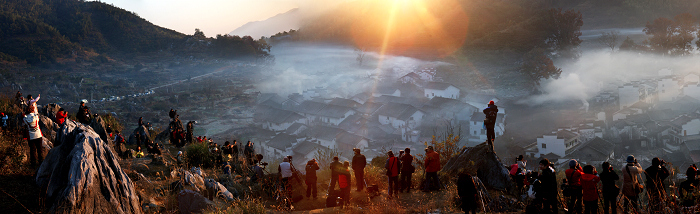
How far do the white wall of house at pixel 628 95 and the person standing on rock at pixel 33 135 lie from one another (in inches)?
1638

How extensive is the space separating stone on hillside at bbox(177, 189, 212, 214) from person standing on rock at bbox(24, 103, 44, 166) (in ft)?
8.38

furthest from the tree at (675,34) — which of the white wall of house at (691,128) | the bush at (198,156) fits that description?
the bush at (198,156)

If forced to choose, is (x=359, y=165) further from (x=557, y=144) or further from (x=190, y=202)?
(x=557, y=144)

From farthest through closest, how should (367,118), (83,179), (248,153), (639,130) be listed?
(367,118), (639,130), (248,153), (83,179)

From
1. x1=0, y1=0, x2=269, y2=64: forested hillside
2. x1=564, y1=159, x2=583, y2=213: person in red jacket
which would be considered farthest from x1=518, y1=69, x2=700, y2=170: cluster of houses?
x1=0, y1=0, x2=269, y2=64: forested hillside

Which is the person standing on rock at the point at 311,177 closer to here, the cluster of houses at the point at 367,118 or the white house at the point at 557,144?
the cluster of houses at the point at 367,118

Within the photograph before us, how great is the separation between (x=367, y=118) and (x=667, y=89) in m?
29.4

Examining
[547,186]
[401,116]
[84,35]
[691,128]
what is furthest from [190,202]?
[84,35]

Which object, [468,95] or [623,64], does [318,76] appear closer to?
[468,95]

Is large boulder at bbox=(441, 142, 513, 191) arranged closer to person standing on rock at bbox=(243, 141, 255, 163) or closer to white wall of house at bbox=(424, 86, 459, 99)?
person standing on rock at bbox=(243, 141, 255, 163)

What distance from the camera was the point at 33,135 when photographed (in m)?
5.66

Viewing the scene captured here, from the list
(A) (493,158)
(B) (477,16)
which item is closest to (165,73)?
(A) (493,158)

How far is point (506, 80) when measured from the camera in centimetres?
4475

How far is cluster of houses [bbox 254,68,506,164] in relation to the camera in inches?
1159
